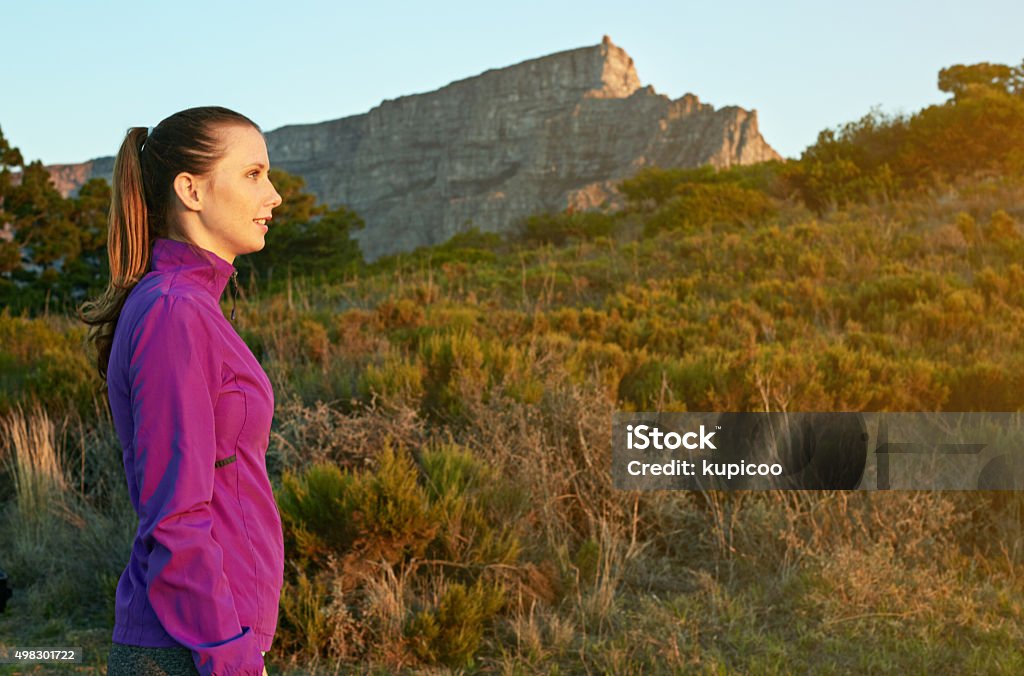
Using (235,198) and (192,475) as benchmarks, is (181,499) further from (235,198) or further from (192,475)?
(235,198)

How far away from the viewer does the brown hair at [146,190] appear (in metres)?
1.86

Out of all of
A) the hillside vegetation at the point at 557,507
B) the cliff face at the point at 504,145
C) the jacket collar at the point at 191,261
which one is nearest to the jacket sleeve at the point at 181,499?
the jacket collar at the point at 191,261

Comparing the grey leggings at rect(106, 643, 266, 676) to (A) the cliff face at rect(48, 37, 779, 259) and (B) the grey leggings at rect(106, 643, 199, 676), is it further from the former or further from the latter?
(A) the cliff face at rect(48, 37, 779, 259)

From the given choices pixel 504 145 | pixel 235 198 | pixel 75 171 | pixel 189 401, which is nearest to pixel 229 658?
pixel 189 401

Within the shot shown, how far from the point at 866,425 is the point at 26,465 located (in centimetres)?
557

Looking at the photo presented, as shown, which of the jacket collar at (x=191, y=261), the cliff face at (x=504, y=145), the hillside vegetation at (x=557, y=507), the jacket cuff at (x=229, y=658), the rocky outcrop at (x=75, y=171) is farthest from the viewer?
the rocky outcrop at (x=75, y=171)

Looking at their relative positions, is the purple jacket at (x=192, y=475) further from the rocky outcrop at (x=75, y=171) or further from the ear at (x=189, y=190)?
the rocky outcrop at (x=75, y=171)

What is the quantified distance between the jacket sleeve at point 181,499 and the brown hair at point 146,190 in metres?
0.27

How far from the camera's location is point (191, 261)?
1.83 m

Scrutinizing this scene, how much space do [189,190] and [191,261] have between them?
149 mm

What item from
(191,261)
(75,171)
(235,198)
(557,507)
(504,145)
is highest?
(75,171)

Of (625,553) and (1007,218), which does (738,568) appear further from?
(1007,218)

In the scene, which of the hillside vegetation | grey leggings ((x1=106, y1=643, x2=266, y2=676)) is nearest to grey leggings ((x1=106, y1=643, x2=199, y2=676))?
grey leggings ((x1=106, y1=643, x2=266, y2=676))

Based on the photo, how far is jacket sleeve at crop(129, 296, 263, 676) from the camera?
1.60 m
